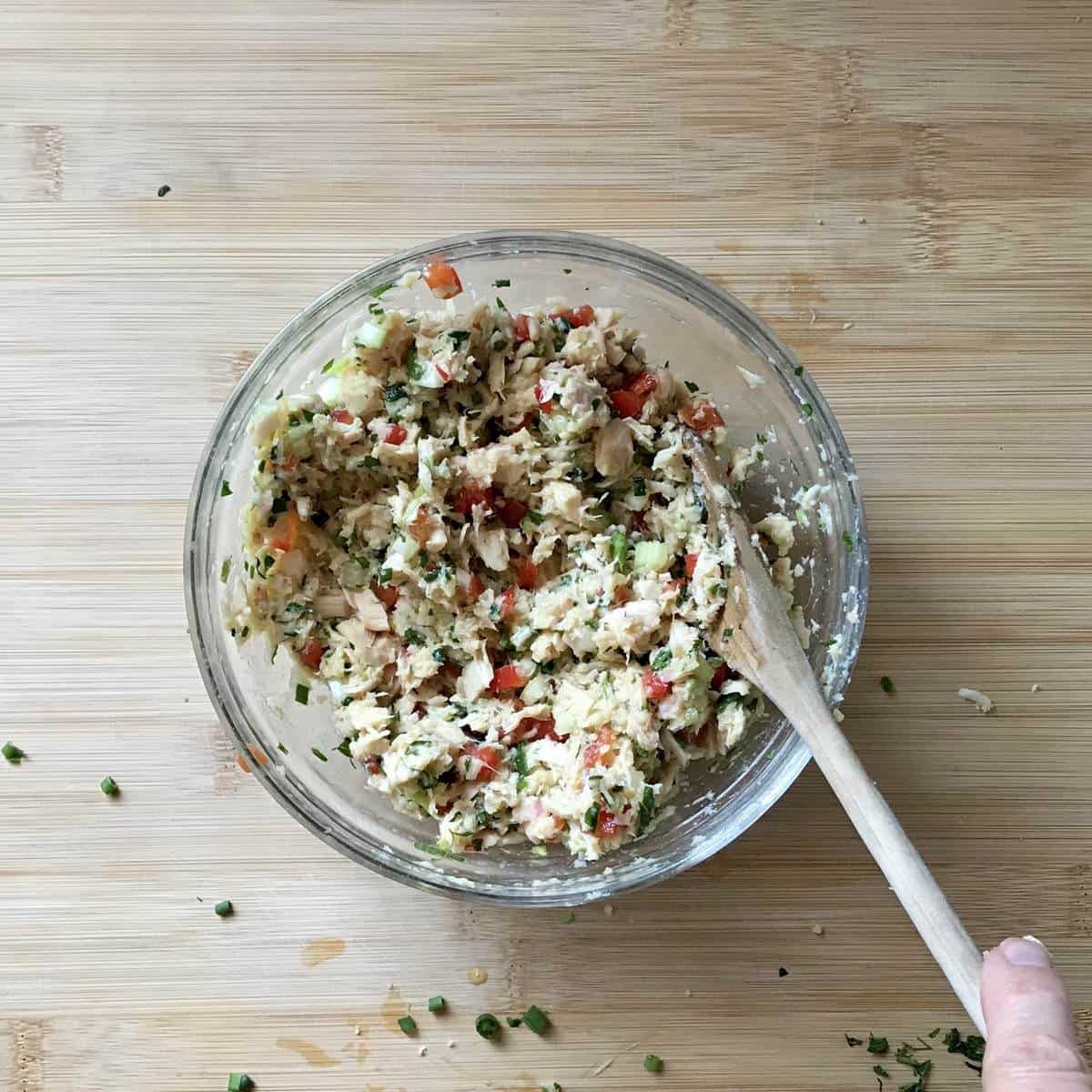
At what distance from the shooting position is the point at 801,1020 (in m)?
2.12

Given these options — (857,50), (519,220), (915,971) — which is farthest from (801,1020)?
(857,50)

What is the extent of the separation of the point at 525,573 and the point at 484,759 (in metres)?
0.34

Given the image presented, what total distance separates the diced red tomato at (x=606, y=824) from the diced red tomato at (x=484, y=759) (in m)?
0.20

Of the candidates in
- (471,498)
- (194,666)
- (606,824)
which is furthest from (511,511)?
(194,666)

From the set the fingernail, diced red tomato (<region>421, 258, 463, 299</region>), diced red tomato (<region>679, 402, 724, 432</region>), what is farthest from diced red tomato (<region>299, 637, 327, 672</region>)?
the fingernail

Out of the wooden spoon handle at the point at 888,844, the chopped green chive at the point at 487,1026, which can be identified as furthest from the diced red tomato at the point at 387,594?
the chopped green chive at the point at 487,1026

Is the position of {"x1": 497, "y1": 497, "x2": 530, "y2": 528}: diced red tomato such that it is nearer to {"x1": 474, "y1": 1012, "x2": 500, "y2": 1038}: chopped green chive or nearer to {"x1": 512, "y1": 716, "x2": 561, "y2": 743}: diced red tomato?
{"x1": 512, "y1": 716, "x2": 561, "y2": 743}: diced red tomato

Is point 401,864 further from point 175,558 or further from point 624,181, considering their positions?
point 624,181

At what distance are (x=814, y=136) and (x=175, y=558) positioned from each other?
58.4 inches

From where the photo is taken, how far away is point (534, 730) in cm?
197

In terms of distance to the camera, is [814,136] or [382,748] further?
[814,136]

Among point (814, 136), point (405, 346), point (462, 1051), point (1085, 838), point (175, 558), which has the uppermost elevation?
point (814, 136)

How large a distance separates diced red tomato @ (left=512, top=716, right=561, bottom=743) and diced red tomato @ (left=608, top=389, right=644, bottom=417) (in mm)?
559

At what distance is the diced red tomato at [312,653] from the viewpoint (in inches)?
77.9
